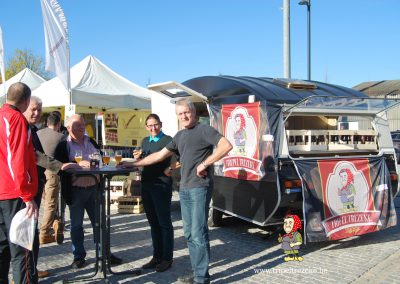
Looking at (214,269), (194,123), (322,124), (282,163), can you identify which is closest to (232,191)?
(282,163)

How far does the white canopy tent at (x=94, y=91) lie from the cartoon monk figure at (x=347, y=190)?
6.21m

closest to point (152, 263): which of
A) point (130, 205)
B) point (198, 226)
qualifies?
point (198, 226)

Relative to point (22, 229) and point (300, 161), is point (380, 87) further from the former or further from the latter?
point (22, 229)

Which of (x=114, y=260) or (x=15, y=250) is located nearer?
(x=15, y=250)

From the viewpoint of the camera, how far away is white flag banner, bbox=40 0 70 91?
8.48 meters

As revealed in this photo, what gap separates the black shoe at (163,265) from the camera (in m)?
4.67

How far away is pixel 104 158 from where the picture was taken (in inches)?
179

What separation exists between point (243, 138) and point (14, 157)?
10.7ft

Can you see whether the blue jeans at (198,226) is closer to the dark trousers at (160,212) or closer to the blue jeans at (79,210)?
the dark trousers at (160,212)

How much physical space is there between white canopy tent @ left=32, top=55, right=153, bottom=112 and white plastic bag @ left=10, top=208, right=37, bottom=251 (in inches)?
276

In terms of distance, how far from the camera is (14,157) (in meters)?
3.15

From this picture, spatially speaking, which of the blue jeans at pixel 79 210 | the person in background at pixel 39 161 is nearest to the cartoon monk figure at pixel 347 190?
the blue jeans at pixel 79 210

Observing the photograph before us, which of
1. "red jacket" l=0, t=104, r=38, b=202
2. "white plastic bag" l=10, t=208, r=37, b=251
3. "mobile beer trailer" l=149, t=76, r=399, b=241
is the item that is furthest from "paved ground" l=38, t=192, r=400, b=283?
"red jacket" l=0, t=104, r=38, b=202

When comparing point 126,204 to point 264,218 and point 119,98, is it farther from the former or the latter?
point 119,98
